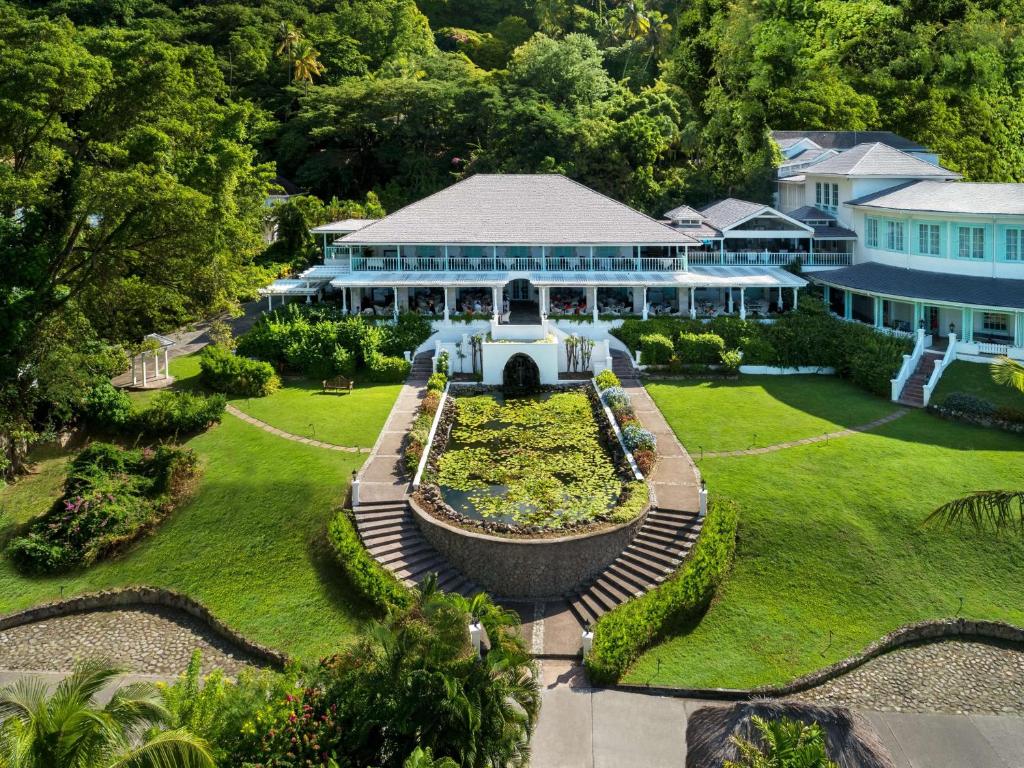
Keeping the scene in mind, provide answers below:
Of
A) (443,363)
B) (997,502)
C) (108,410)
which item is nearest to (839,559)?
(997,502)

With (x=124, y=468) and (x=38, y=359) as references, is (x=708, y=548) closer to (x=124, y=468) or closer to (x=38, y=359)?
(x=124, y=468)

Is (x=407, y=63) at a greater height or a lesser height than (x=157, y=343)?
greater

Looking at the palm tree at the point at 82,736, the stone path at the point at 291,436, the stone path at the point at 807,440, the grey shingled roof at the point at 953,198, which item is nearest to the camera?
the palm tree at the point at 82,736

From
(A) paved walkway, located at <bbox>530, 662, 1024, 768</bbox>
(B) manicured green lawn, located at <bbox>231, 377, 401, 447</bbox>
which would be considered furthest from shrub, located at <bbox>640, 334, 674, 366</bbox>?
(A) paved walkway, located at <bbox>530, 662, 1024, 768</bbox>

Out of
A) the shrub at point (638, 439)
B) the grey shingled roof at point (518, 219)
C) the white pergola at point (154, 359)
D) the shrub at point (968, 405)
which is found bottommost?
the shrub at point (638, 439)

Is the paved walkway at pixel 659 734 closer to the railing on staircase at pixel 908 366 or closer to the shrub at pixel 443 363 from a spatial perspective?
the railing on staircase at pixel 908 366

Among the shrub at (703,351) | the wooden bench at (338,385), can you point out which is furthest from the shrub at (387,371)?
the shrub at (703,351)

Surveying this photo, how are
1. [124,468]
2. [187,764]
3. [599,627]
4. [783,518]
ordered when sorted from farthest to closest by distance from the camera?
[124,468] → [783,518] → [599,627] → [187,764]

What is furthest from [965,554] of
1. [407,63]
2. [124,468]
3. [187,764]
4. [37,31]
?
[407,63]
